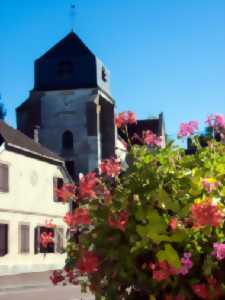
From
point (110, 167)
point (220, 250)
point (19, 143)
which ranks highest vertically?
A: point (19, 143)

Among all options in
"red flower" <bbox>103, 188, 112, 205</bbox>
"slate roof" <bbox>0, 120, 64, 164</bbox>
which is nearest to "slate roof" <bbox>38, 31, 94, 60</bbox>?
Answer: "slate roof" <bbox>0, 120, 64, 164</bbox>

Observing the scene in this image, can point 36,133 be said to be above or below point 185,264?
above

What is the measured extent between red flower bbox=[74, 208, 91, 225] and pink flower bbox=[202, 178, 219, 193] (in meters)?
0.78

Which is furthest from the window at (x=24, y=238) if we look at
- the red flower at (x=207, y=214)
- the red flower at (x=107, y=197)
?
the red flower at (x=207, y=214)

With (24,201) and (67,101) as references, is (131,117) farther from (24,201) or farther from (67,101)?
(67,101)

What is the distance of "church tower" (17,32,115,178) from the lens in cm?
4756

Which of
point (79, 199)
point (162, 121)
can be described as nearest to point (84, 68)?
point (162, 121)

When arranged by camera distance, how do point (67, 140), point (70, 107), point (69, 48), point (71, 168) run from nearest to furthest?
point (71, 168)
point (67, 140)
point (70, 107)
point (69, 48)

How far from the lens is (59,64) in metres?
50.1

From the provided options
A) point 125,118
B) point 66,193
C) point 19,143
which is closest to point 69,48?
point 19,143

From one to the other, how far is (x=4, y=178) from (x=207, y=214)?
980 inches

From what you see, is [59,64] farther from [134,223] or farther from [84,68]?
[134,223]

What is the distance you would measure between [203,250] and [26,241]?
26.3 metres

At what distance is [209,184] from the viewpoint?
3535mm
